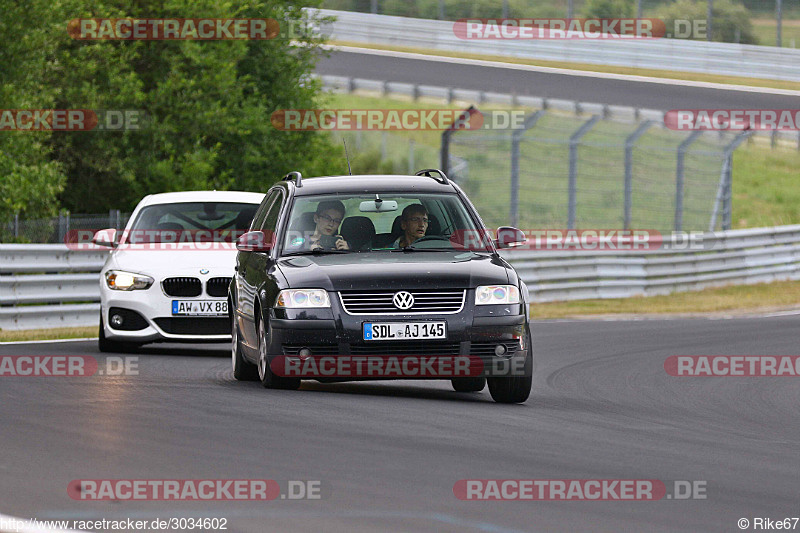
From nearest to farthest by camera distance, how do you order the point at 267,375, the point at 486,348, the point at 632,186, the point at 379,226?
the point at 486,348 < the point at 267,375 < the point at 379,226 < the point at 632,186

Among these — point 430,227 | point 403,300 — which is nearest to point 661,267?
point 430,227

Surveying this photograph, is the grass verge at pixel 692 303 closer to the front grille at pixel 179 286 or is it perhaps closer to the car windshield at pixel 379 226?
the front grille at pixel 179 286

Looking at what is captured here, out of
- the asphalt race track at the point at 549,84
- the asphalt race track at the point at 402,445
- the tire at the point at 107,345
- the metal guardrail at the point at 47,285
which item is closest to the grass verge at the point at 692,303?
the metal guardrail at the point at 47,285

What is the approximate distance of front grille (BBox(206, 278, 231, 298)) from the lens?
46.9 feet

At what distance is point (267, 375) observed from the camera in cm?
1062

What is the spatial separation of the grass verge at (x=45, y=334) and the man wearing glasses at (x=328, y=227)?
657 centimetres

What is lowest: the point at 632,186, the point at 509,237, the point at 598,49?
the point at 632,186

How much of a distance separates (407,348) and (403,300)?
315mm

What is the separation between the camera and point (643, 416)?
1004cm

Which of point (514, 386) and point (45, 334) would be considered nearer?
point (514, 386)

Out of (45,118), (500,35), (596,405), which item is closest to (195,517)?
(596,405)

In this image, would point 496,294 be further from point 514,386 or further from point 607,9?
point 607,9

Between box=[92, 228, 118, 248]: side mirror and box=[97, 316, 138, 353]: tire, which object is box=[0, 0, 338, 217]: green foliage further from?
box=[97, 316, 138, 353]: tire

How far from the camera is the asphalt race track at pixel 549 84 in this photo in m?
42.3
